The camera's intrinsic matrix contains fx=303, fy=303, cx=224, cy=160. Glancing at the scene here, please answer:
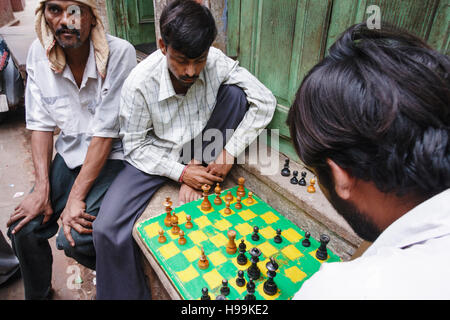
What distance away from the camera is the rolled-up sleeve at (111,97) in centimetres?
228

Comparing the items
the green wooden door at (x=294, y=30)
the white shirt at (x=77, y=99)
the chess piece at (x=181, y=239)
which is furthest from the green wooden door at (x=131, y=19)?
the chess piece at (x=181, y=239)

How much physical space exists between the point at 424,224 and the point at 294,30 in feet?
6.09

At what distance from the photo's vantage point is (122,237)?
2027 millimetres

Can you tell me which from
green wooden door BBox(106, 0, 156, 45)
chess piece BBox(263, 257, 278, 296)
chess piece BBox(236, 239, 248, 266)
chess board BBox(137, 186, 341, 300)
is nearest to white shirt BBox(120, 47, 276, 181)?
chess board BBox(137, 186, 341, 300)

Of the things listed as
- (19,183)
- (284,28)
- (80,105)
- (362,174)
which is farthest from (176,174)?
(19,183)

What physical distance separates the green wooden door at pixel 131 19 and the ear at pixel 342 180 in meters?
4.71

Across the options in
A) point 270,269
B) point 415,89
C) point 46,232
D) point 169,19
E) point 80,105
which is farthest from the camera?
point 80,105

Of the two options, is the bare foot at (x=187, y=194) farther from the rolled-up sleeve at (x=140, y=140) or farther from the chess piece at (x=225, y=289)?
the chess piece at (x=225, y=289)

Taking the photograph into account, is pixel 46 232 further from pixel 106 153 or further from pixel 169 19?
pixel 169 19

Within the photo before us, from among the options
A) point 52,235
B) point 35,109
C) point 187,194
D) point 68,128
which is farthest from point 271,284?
point 35,109

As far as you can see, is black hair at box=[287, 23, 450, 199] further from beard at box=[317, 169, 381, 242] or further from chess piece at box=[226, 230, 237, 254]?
chess piece at box=[226, 230, 237, 254]

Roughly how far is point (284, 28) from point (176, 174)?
1.41 m

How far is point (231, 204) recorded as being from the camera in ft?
7.63

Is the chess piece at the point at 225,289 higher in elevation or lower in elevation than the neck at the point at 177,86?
lower
